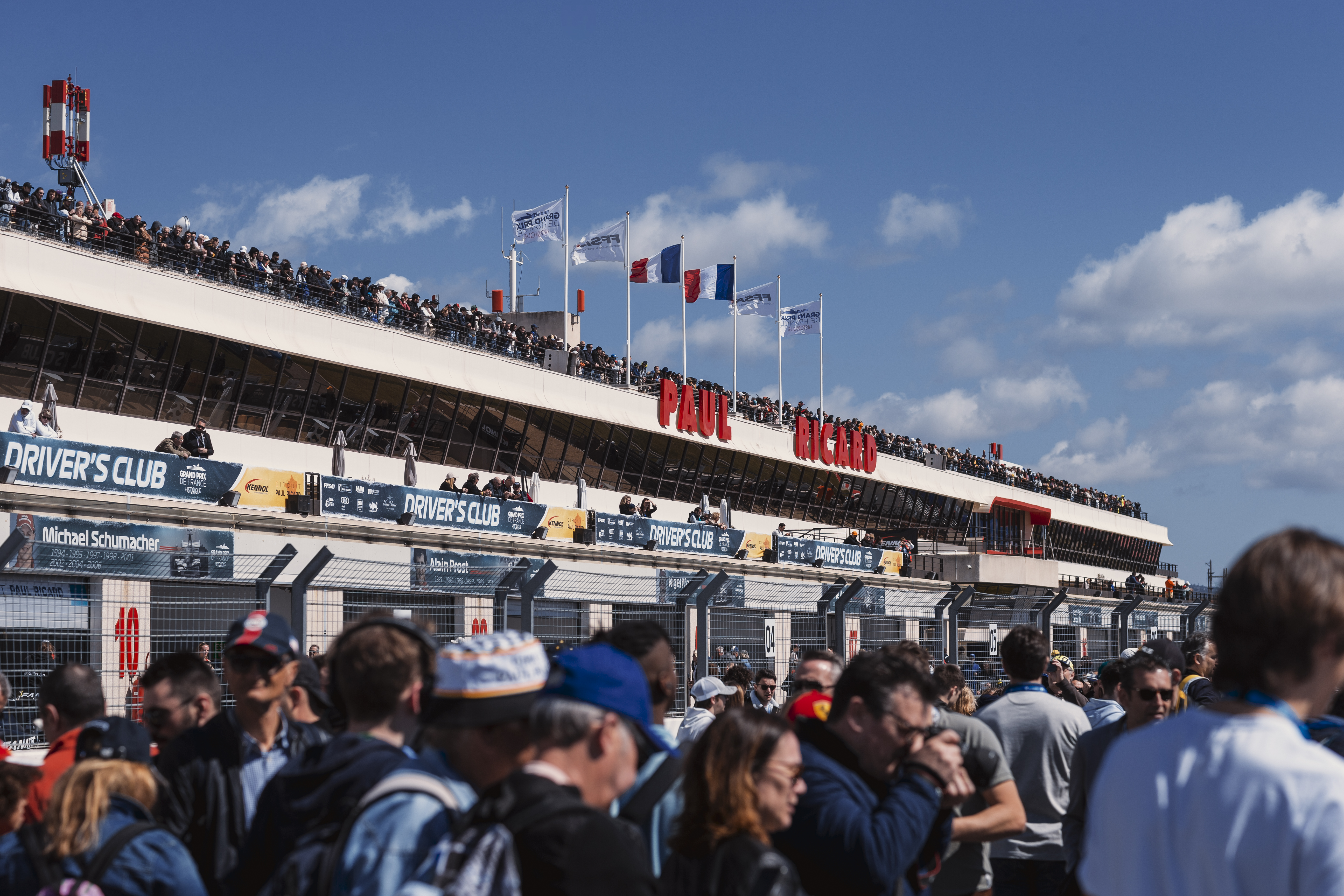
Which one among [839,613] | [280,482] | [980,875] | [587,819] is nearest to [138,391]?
[280,482]

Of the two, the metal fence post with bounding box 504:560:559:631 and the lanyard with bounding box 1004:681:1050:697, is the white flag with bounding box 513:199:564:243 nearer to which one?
the metal fence post with bounding box 504:560:559:631

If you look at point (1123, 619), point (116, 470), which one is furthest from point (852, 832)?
point (116, 470)

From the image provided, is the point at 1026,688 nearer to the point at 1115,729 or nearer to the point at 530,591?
the point at 1115,729

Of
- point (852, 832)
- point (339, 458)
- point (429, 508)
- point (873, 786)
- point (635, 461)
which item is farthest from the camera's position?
point (635, 461)

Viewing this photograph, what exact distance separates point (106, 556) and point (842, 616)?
7283 millimetres

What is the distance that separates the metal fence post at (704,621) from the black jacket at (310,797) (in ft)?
30.9

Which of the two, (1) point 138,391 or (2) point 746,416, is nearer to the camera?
(1) point 138,391

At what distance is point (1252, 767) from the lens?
7.48ft

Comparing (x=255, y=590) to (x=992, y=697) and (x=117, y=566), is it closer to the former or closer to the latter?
(x=117, y=566)

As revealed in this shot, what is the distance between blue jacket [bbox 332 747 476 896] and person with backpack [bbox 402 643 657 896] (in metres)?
0.12

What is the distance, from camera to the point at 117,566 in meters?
12.7

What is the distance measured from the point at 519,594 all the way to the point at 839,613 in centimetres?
402

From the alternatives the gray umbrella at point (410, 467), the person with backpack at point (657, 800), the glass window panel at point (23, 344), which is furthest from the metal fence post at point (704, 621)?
the glass window panel at point (23, 344)

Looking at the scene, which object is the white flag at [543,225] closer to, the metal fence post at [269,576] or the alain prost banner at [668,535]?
the alain prost banner at [668,535]
